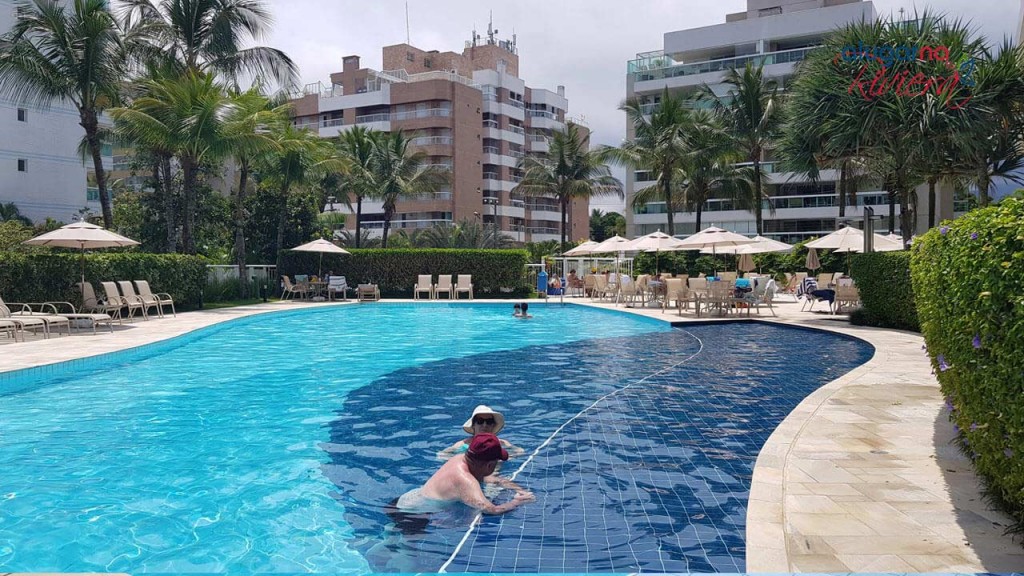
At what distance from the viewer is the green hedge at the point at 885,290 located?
14453 millimetres

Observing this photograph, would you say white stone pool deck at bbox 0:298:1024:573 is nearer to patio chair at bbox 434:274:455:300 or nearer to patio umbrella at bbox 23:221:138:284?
patio umbrella at bbox 23:221:138:284

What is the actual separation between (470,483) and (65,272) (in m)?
14.7

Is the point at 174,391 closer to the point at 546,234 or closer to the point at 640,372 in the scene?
the point at 640,372

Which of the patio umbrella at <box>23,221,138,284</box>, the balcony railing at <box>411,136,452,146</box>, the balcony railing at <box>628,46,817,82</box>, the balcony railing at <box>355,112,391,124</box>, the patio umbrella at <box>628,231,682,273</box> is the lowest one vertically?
the patio umbrella at <box>23,221,138,284</box>

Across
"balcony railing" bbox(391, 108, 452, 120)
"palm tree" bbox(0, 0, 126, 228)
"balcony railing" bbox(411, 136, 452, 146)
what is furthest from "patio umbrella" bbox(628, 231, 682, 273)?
"balcony railing" bbox(391, 108, 452, 120)

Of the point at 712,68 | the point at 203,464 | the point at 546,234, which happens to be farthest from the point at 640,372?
the point at 546,234

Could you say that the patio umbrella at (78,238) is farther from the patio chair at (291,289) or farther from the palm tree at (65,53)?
the patio chair at (291,289)

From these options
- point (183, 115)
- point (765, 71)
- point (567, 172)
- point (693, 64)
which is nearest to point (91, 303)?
point (183, 115)

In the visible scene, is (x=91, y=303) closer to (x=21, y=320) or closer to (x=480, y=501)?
(x=21, y=320)

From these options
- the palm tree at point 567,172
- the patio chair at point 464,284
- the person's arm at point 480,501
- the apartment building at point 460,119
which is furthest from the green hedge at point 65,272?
the apartment building at point 460,119

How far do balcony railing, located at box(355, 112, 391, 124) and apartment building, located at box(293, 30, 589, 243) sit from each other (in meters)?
0.09

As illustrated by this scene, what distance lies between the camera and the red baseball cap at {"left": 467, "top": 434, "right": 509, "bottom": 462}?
Answer: 5340 mm

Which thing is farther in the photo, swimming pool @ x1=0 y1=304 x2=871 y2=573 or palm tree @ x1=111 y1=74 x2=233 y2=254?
palm tree @ x1=111 y1=74 x2=233 y2=254

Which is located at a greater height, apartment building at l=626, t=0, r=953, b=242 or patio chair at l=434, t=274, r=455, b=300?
apartment building at l=626, t=0, r=953, b=242
